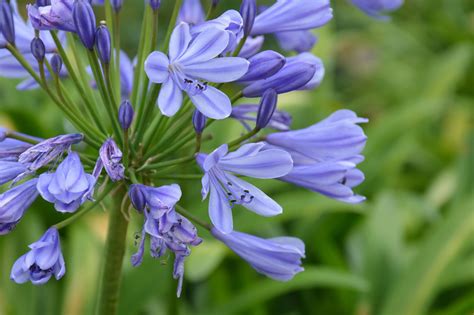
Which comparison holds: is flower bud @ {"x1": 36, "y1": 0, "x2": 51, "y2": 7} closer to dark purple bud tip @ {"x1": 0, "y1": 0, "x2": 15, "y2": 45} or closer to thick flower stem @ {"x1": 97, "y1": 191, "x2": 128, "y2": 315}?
dark purple bud tip @ {"x1": 0, "y1": 0, "x2": 15, "y2": 45}

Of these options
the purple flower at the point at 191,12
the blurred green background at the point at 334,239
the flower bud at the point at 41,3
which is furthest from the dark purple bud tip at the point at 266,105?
the blurred green background at the point at 334,239

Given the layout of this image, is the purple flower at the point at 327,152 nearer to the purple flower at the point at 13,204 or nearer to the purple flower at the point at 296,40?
the purple flower at the point at 296,40

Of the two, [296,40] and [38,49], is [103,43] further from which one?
[296,40]

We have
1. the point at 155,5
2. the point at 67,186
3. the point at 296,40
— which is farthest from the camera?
the point at 296,40

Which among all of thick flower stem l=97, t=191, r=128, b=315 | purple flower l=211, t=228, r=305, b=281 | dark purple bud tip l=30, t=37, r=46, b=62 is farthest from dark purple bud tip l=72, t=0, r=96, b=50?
purple flower l=211, t=228, r=305, b=281

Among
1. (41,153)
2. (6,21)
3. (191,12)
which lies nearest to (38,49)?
(6,21)
